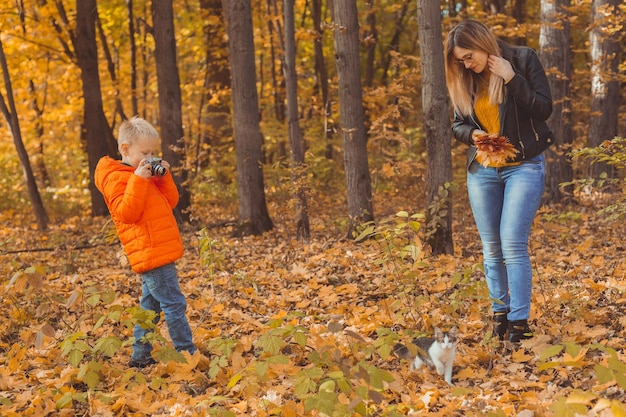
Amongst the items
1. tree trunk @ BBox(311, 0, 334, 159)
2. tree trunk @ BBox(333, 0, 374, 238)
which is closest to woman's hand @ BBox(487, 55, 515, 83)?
tree trunk @ BBox(333, 0, 374, 238)

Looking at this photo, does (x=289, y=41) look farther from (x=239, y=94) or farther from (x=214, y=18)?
(x=214, y=18)

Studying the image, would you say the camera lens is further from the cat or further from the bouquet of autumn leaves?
the bouquet of autumn leaves

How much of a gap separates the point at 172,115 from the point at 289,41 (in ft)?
11.8

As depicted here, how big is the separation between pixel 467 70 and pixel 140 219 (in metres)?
2.32

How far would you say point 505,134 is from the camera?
383 cm

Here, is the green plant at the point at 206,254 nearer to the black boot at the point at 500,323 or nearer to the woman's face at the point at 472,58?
the black boot at the point at 500,323

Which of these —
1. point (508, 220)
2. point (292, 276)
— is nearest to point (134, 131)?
point (508, 220)

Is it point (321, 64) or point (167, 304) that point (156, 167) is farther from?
point (321, 64)

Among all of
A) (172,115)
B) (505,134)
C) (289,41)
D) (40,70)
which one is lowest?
(505,134)

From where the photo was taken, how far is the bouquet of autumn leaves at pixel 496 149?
3684 mm

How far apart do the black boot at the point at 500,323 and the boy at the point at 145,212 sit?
6.96 ft

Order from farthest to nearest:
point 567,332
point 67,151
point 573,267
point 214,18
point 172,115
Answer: point 67,151 → point 214,18 → point 172,115 → point 573,267 → point 567,332

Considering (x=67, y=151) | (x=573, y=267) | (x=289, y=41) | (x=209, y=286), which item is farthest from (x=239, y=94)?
(x=67, y=151)

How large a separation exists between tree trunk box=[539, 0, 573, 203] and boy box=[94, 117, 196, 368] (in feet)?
23.3
